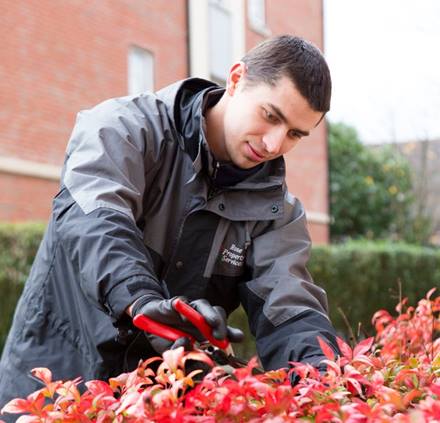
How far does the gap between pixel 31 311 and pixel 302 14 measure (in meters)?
15.5

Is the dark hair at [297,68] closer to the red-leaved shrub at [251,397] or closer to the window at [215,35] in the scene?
the red-leaved shrub at [251,397]

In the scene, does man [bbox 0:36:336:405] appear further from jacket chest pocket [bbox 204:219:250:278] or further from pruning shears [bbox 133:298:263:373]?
pruning shears [bbox 133:298:263:373]

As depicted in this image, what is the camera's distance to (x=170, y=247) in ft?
7.90

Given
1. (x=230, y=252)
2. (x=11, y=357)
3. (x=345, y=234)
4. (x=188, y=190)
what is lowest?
(x=345, y=234)

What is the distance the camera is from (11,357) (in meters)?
2.43

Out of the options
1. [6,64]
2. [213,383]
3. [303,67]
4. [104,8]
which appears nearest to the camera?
[213,383]

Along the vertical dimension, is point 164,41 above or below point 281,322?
above

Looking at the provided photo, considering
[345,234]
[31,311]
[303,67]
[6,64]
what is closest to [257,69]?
[303,67]

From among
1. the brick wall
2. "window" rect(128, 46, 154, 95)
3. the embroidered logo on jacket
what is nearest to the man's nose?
the embroidered logo on jacket

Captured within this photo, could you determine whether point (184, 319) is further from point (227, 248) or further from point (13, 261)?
point (13, 261)

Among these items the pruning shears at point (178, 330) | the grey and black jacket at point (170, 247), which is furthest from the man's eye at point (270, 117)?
the pruning shears at point (178, 330)

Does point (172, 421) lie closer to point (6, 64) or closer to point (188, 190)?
point (188, 190)

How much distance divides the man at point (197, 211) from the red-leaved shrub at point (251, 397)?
19.2 inches

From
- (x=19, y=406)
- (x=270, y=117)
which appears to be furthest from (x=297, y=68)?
(x=19, y=406)
